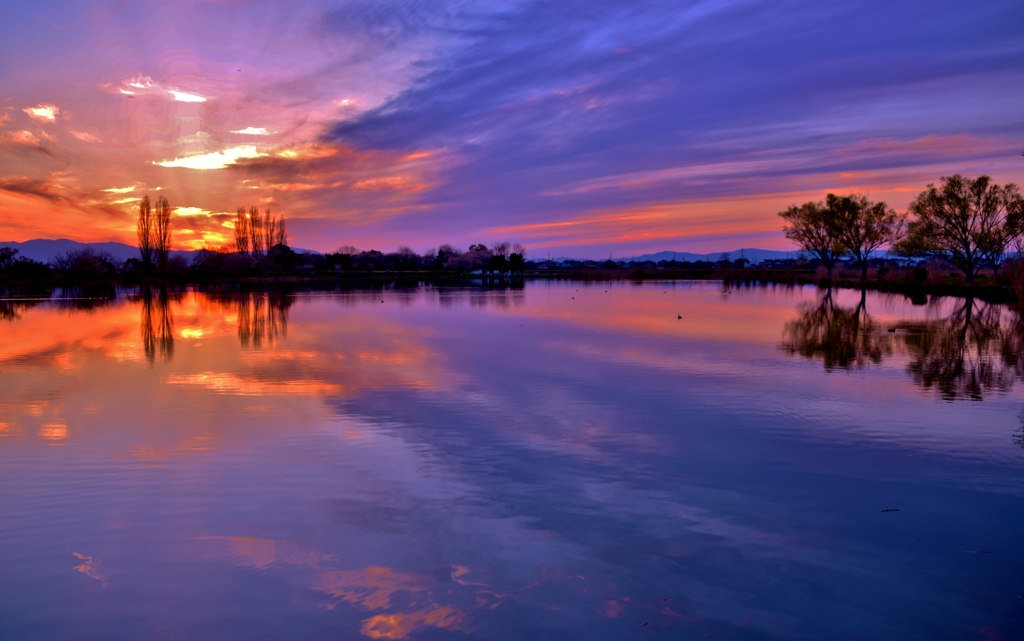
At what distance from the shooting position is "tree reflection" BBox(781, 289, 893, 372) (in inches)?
549

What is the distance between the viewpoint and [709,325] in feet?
68.5

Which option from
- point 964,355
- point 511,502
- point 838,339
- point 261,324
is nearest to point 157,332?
point 261,324

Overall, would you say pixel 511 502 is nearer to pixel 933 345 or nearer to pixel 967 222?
pixel 933 345

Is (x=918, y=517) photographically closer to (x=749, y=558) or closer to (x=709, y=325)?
(x=749, y=558)

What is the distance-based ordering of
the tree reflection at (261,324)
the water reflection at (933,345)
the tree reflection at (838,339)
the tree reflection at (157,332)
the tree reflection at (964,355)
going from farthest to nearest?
the tree reflection at (261,324) < the tree reflection at (157,332) < the tree reflection at (838,339) < the water reflection at (933,345) < the tree reflection at (964,355)

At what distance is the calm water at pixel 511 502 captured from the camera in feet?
12.8

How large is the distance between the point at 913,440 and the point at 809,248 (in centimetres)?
7023

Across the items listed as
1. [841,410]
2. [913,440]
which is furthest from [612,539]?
[841,410]

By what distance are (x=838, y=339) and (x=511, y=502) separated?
606 inches

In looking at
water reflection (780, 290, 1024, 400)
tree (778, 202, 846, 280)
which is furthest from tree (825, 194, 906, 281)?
water reflection (780, 290, 1024, 400)

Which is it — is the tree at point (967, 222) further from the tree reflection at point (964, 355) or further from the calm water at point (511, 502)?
the calm water at point (511, 502)

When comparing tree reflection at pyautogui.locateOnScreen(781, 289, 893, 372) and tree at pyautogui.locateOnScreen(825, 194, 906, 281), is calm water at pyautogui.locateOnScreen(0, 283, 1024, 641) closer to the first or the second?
tree reflection at pyautogui.locateOnScreen(781, 289, 893, 372)

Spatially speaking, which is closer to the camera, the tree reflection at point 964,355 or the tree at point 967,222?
the tree reflection at point 964,355

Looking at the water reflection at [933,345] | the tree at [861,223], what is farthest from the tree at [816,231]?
the water reflection at [933,345]
